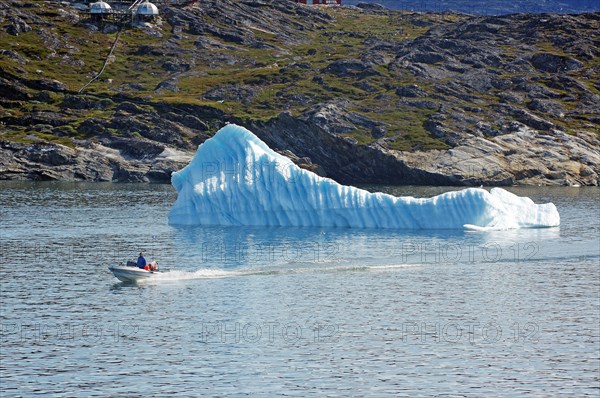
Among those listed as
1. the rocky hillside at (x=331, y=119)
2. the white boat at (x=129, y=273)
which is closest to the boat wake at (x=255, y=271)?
the white boat at (x=129, y=273)

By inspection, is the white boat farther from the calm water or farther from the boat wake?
the calm water

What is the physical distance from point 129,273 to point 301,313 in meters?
13.5

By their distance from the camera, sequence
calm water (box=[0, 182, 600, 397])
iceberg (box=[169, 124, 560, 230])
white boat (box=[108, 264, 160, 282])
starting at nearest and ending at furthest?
calm water (box=[0, 182, 600, 397]), white boat (box=[108, 264, 160, 282]), iceberg (box=[169, 124, 560, 230])

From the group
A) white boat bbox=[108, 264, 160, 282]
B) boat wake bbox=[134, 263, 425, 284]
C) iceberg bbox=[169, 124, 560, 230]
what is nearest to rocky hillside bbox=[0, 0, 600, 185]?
iceberg bbox=[169, 124, 560, 230]

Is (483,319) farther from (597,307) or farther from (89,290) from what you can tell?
(89,290)

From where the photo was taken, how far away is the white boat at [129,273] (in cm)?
6381

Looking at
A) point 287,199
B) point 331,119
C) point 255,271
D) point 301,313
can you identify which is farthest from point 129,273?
point 331,119

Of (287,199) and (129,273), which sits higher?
(287,199)

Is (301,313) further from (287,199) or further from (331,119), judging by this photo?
(331,119)

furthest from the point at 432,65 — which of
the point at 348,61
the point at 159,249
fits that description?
the point at 159,249

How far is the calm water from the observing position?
4362 cm

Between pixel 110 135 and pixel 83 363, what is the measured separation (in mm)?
118063

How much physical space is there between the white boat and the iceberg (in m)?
23.9

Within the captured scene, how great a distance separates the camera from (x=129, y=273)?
64.0 metres
